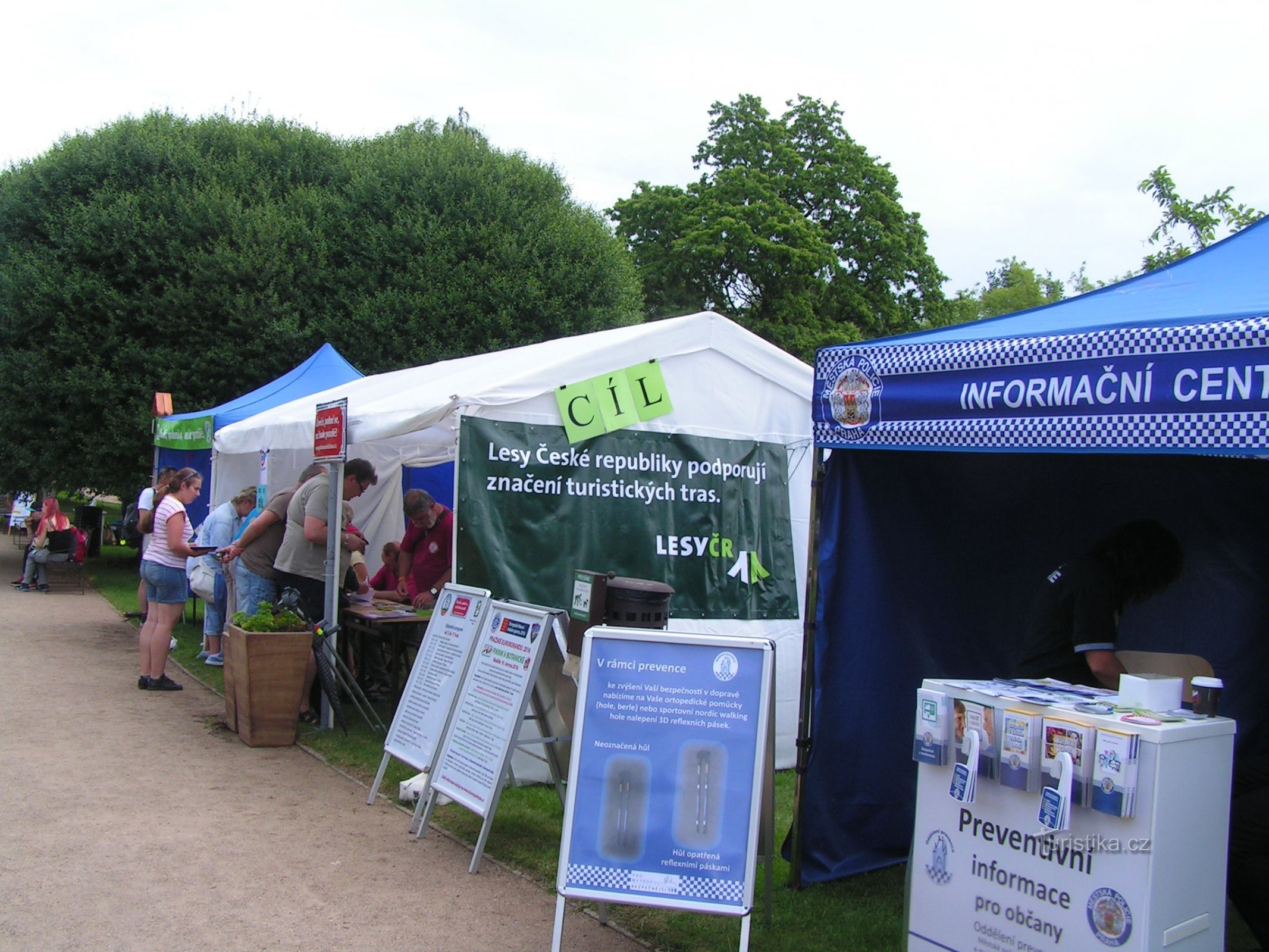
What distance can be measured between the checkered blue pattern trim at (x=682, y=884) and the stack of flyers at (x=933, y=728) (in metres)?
0.81

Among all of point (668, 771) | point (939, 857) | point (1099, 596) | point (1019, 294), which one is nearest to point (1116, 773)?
point (939, 857)

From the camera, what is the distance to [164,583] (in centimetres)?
842

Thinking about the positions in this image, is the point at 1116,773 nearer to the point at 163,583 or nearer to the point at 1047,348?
the point at 1047,348

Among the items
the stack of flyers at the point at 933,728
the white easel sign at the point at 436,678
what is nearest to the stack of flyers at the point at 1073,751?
the stack of flyers at the point at 933,728

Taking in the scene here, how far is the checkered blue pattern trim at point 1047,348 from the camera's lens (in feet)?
9.87

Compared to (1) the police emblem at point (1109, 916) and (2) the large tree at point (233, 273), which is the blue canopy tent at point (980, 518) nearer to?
(1) the police emblem at point (1109, 916)

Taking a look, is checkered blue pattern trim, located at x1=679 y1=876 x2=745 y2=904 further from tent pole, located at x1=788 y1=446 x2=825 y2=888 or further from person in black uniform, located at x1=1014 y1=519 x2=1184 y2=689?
person in black uniform, located at x1=1014 y1=519 x2=1184 y2=689

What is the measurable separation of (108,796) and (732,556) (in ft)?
13.2

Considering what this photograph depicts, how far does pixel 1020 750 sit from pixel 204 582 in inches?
342

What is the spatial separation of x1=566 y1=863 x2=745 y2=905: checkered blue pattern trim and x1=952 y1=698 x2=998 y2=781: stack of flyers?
936 mm

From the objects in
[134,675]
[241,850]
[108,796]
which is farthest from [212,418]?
[241,850]

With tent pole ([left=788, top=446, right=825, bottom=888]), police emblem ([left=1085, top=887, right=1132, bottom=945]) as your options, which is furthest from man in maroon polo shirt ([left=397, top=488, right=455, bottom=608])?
police emblem ([left=1085, top=887, right=1132, bottom=945])

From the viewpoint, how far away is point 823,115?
33094mm

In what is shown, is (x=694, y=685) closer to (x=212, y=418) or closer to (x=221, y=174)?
(x=212, y=418)
